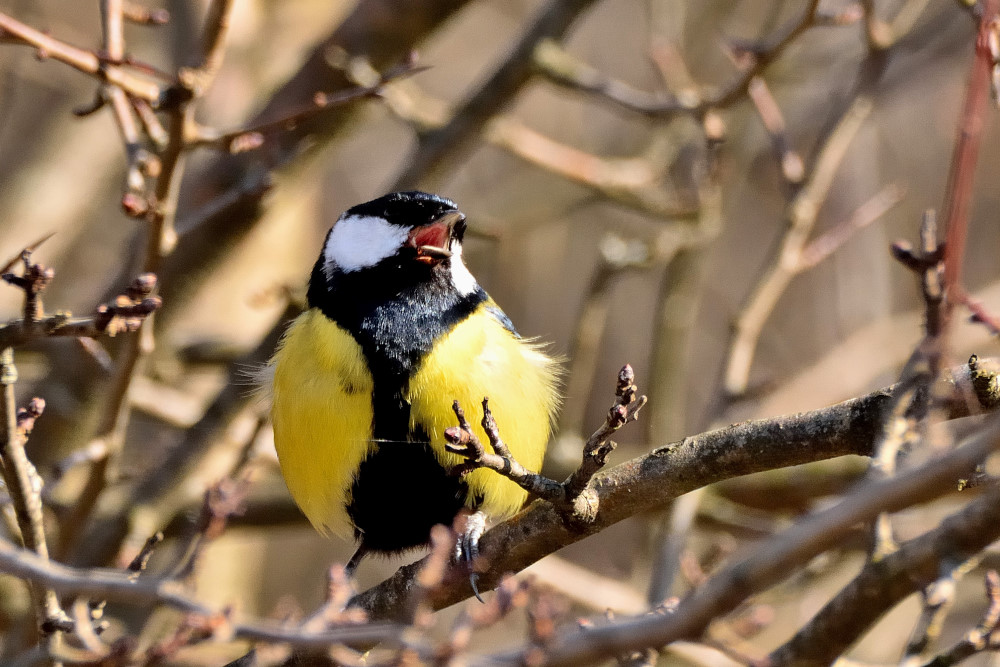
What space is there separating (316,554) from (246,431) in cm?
305

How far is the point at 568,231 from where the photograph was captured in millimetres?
7039

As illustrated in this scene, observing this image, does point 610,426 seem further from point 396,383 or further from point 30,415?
point 30,415

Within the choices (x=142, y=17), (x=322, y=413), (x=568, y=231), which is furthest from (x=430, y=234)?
(x=568, y=231)

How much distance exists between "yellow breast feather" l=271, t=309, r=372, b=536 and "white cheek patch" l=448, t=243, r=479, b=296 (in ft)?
1.38

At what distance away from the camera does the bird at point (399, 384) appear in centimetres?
293

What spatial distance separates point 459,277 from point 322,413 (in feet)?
2.21

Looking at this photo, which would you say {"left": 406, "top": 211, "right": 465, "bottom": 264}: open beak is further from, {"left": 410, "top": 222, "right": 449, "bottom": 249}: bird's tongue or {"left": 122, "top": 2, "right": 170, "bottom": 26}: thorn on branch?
{"left": 122, "top": 2, "right": 170, "bottom": 26}: thorn on branch

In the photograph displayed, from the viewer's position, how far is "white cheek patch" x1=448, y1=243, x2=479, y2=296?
329 centimetres

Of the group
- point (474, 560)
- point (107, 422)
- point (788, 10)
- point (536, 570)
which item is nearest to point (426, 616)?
point (474, 560)

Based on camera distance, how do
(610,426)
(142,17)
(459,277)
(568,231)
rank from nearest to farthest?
1. (610,426)
2. (142,17)
3. (459,277)
4. (568,231)

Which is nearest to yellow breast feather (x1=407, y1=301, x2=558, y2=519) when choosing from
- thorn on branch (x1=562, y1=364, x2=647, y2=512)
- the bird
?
the bird

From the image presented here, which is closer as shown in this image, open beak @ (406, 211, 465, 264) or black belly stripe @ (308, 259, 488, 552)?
black belly stripe @ (308, 259, 488, 552)

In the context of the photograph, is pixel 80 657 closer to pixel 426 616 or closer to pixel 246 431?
pixel 426 616

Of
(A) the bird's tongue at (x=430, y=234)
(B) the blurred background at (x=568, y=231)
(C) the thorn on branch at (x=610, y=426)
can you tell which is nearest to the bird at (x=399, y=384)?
(A) the bird's tongue at (x=430, y=234)
